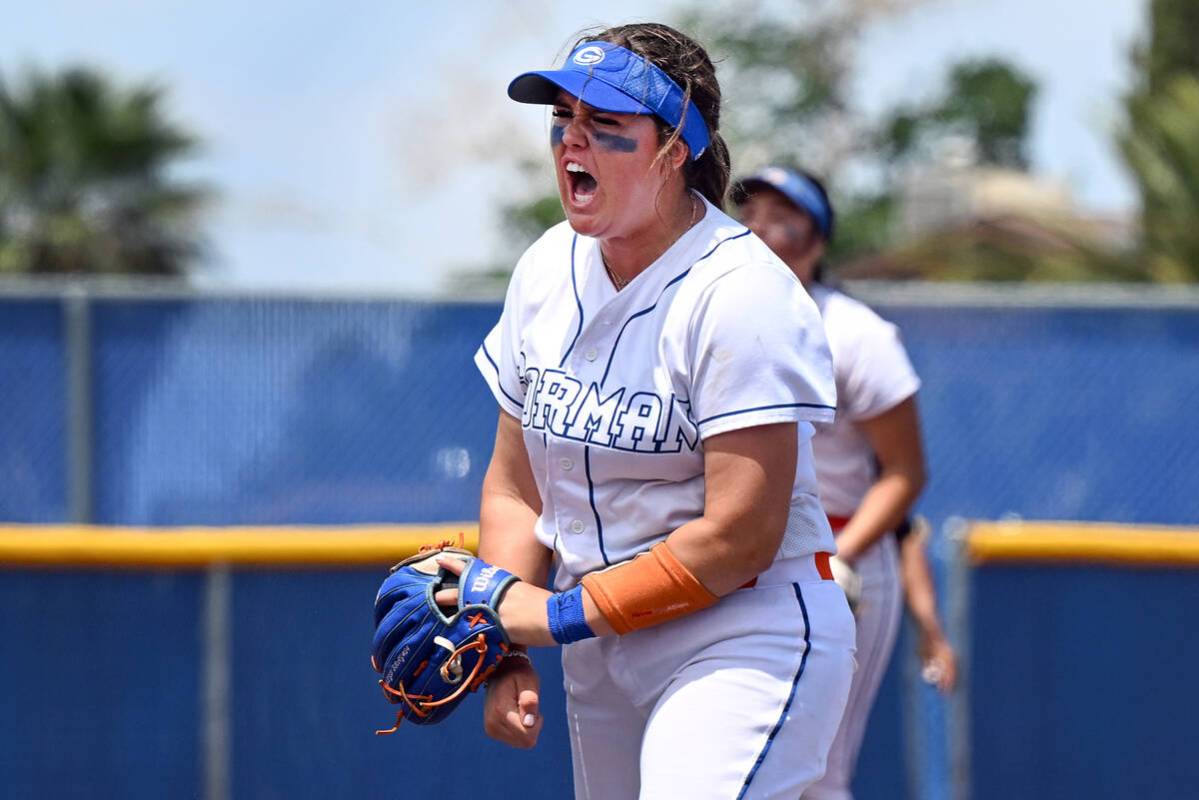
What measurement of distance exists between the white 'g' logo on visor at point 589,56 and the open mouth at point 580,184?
0.17 metres

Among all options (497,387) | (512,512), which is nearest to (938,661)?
(512,512)

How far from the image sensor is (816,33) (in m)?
23.6

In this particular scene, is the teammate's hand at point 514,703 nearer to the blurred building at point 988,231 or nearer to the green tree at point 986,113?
the blurred building at point 988,231

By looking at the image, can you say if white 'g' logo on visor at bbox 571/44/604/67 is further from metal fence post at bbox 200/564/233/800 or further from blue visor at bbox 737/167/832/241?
metal fence post at bbox 200/564/233/800

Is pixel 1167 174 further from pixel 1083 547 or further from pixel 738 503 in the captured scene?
pixel 738 503

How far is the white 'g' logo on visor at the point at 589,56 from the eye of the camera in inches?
115

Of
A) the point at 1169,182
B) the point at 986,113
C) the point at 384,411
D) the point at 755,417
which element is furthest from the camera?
the point at 986,113

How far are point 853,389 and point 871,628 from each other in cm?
64

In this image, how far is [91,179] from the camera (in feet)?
74.6

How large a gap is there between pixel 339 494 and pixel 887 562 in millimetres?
5533

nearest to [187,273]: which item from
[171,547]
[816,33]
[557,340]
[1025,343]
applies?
[816,33]

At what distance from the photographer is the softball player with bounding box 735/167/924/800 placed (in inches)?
174

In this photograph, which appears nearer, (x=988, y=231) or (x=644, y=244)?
(x=644, y=244)

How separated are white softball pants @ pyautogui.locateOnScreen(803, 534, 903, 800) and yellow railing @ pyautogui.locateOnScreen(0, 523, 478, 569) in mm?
1312
